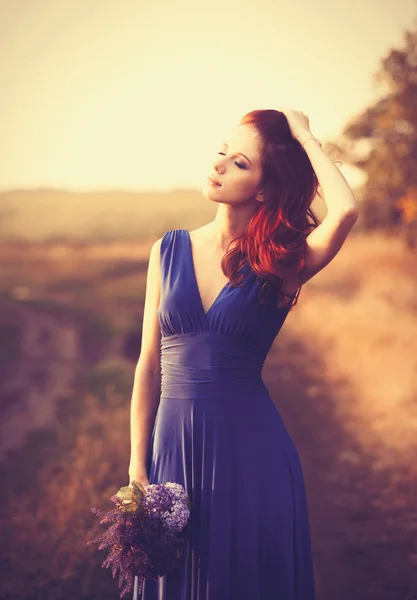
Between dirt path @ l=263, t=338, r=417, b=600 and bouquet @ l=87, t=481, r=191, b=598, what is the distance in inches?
90.9

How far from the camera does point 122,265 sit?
4.26m

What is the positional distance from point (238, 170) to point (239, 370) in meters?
0.52

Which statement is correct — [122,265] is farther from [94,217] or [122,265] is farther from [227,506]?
[227,506]

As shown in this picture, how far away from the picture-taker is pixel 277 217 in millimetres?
1816

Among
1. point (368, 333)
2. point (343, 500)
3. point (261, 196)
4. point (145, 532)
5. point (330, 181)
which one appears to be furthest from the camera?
point (368, 333)

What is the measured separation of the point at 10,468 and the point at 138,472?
2162 mm

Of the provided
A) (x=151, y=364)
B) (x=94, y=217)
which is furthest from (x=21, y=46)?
(x=151, y=364)

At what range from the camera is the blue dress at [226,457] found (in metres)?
1.73

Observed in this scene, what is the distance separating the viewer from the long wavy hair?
178 cm

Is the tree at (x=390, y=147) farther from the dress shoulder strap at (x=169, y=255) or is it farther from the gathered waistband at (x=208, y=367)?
the gathered waistband at (x=208, y=367)

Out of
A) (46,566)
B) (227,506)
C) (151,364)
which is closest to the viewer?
(227,506)

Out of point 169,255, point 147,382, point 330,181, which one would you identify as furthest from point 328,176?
point 147,382

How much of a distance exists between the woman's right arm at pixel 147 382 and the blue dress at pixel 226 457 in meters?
0.05

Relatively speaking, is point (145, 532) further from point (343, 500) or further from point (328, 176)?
point (343, 500)
